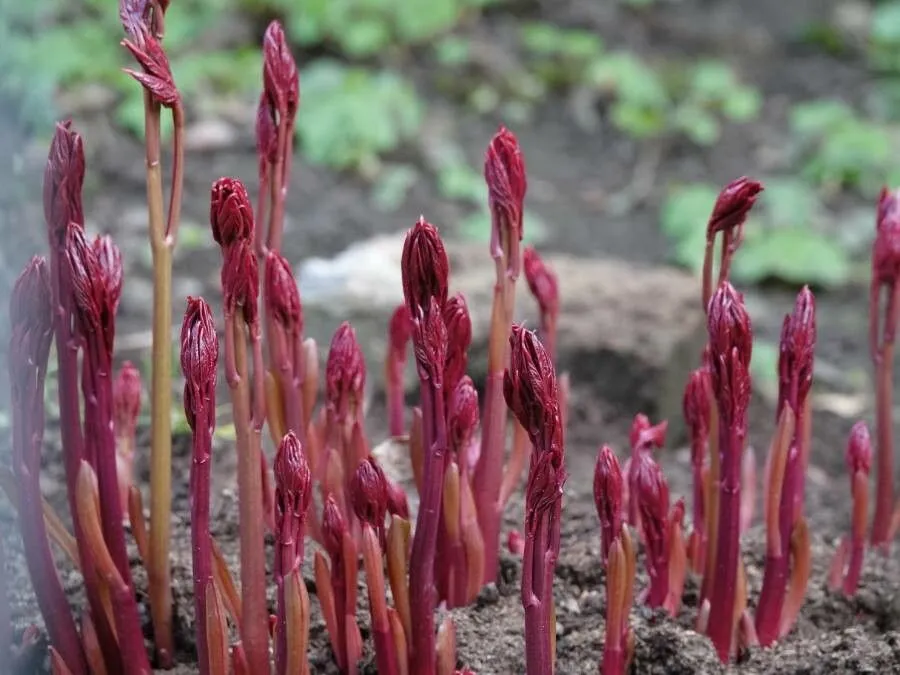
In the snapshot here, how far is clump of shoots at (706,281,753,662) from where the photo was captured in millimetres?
1562

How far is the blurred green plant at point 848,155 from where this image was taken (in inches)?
223

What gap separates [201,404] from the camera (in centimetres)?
141

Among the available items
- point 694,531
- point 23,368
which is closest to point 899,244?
point 694,531

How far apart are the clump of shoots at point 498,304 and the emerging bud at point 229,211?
37 centimetres

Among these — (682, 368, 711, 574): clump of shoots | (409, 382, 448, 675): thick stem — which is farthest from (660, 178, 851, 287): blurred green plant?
(409, 382, 448, 675): thick stem

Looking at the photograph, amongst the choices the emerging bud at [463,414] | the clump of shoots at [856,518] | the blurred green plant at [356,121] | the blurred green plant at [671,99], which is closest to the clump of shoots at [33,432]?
the emerging bud at [463,414]

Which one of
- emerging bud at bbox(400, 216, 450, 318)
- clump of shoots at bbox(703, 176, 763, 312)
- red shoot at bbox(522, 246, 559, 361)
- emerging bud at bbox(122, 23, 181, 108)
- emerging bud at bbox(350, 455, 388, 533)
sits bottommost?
emerging bud at bbox(350, 455, 388, 533)

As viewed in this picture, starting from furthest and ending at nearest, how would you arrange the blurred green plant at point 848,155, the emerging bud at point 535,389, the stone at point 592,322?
1. the blurred green plant at point 848,155
2. the stone at point 592,322
3. the emerging bud at point 535,389

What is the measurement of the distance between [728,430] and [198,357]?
2.43 feet

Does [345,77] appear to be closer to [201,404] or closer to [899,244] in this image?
[899,244]

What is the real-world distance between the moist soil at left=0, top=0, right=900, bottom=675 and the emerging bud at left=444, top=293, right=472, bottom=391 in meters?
0.43

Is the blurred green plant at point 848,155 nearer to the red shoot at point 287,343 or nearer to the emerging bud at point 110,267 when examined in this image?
the red shoot at point 287,343

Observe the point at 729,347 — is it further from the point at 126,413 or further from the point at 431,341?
the point at 126,413

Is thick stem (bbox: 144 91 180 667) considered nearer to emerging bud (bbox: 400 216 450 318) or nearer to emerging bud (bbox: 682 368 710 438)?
emerging bud (bbox: 400 216 450 318)
